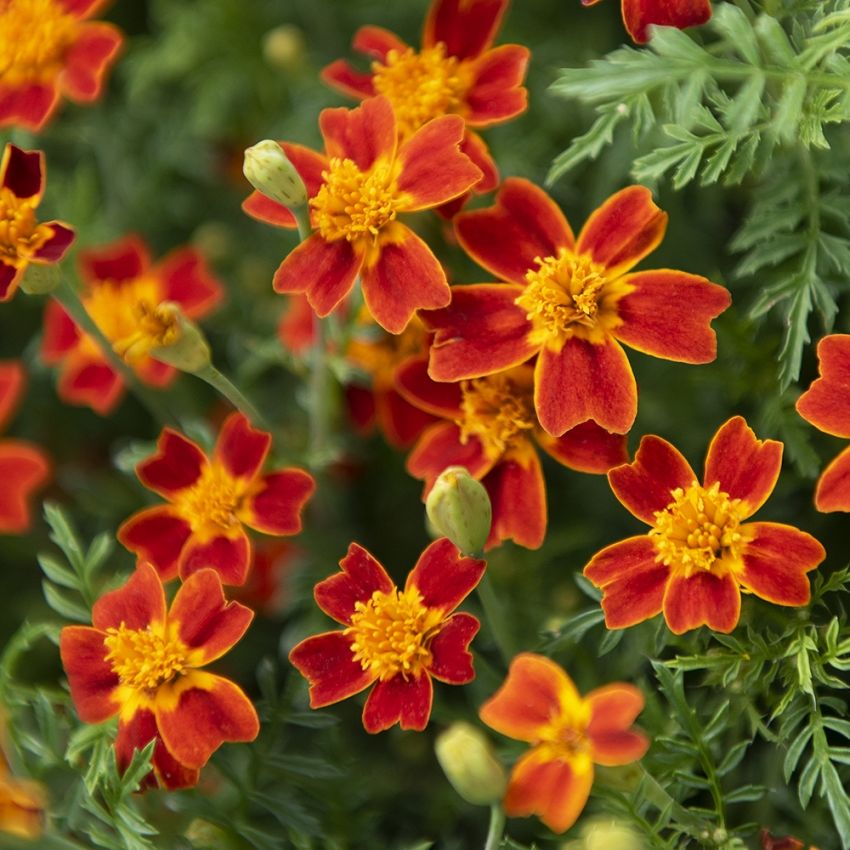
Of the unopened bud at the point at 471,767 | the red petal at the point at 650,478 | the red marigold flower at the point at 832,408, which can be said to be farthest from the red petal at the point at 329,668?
the red marigold flower at the point at 832,408

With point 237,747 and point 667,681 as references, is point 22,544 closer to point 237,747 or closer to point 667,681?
point 237,747

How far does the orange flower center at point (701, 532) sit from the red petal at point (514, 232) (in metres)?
0.21

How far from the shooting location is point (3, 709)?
88 cm

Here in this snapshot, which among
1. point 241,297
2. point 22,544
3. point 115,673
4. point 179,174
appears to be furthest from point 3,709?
point 179,174

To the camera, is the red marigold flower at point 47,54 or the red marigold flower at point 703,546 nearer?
the red marigold flower at point 703,546

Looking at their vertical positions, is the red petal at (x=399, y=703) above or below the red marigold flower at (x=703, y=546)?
below

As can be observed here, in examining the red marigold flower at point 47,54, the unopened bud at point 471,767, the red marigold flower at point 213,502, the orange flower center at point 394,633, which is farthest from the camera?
the red marigold flower at point 47,54

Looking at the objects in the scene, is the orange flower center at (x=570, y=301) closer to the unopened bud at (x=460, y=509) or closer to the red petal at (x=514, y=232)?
the red petal at (x=514, y=232)

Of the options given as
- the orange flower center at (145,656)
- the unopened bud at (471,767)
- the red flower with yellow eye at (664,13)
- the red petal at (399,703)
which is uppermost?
the red flower with yellow eye at (664,13)

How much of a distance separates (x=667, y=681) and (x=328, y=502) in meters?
0.47

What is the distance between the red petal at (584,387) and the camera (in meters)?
0.83

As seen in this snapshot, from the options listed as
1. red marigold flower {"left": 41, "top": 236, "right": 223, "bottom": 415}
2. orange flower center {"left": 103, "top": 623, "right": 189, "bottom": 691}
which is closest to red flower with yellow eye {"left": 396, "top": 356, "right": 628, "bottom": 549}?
orange flower center {"left": 103, "top": 623, "right": 189, "bottom": 691}

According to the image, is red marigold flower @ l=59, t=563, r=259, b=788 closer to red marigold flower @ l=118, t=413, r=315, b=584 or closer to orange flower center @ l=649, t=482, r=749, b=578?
red marigold flower @ l=118, t=413, r=315, b=584

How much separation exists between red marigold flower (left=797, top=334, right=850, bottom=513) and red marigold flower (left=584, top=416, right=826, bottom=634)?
28 millimetres
